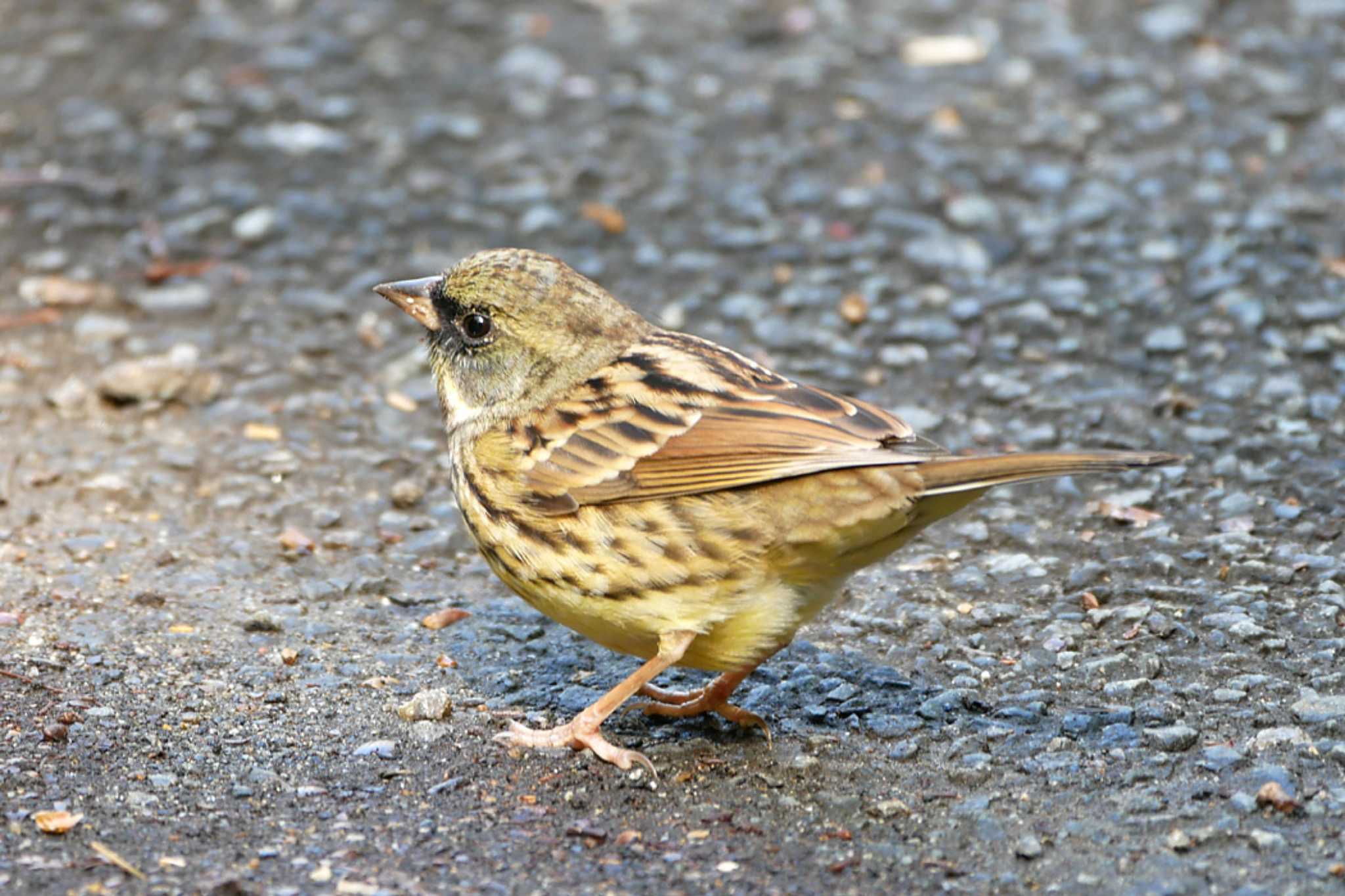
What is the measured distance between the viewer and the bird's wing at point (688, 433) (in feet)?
14.7

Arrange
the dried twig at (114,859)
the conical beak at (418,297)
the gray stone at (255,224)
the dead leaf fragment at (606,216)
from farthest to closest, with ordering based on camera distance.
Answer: the dead leaf fragment at (606,216) → the gray stone at (255,224) → the conical beak at (418,297) → the dried twig at (114,859)

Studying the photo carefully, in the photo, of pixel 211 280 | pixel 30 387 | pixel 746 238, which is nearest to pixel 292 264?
pixel 211 280

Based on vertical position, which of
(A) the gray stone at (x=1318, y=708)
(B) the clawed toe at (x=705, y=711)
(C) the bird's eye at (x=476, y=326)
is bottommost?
(B) the clawed toe at (x=705, y=711)

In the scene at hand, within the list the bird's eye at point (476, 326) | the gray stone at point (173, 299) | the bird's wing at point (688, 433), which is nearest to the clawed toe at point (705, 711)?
the bird's wing at point (688, 433)

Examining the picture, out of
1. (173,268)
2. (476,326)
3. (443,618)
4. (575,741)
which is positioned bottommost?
(443,618)

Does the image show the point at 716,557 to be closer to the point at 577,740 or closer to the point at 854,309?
the point at 577,740

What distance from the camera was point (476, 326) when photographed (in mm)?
5211

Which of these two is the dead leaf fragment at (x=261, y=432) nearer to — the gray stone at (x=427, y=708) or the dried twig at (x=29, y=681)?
the dried twig at (x=29, y=681)

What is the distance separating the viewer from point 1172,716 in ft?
15.4

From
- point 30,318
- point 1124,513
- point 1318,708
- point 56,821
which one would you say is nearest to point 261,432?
point 30,318

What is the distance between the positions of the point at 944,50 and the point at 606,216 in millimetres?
2589

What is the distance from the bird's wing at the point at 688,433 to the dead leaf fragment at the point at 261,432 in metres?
1.86

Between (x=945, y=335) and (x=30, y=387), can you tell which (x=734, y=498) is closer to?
(x=945, y=335)

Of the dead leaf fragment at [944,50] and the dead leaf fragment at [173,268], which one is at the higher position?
the dead leaf fragment at [944,50]
